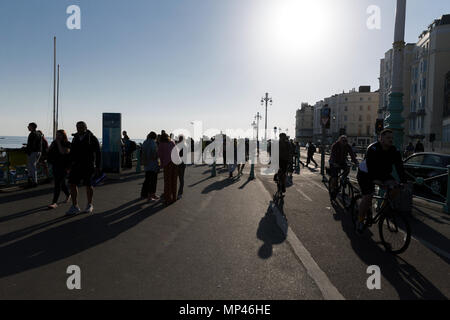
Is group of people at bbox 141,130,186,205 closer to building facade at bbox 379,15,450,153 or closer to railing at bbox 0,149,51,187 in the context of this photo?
railing at bbox 0,149,51,187

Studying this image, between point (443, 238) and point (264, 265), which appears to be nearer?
point (264, 265)

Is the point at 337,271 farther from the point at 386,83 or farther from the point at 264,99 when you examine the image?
the point at 386,83

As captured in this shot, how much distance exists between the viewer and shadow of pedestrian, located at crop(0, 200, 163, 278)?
416 centimetres

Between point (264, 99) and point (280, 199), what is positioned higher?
point (264, 99)

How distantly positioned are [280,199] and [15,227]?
6.18 metres

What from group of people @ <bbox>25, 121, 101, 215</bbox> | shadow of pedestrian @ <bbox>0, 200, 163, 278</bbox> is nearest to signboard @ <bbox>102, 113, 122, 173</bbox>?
group of people @ <bbox>25, 121, 101, 215</bbox>

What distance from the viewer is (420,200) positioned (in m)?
8.98

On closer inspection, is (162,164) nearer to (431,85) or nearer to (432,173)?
(432,173)

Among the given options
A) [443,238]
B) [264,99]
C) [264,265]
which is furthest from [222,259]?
[264,99]

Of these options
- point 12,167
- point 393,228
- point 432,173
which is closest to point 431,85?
point 432,173

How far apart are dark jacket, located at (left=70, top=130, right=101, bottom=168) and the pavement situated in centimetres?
109

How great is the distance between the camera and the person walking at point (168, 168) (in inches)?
323

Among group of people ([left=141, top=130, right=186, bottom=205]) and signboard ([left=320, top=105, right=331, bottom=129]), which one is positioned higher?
signboard ([left=320, top=105, right=331, bottom=129])

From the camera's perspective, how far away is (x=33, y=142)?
9.83 m
